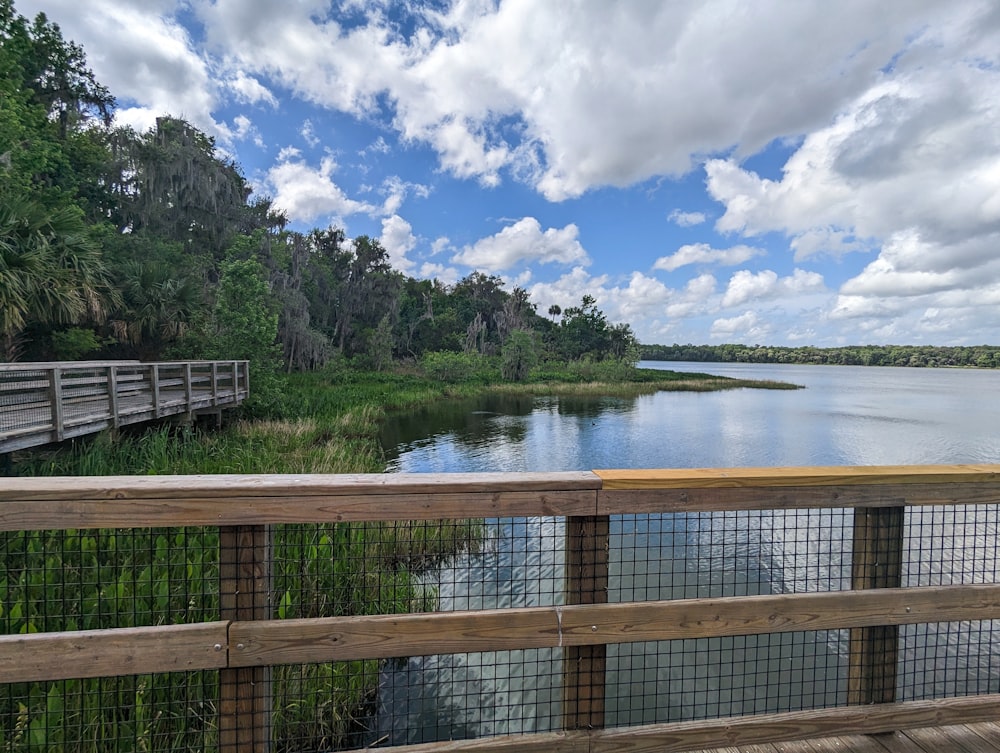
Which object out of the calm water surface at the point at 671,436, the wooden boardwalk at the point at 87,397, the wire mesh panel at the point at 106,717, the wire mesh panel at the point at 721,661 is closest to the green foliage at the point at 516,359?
the calm water surface at the point at 671,436

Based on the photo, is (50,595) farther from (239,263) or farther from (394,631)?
(239,263)

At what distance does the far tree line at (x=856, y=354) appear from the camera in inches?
4481

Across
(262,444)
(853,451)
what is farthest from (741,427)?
(262,444)

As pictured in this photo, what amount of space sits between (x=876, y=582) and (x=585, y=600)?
113 centimetres

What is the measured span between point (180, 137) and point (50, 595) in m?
22.9

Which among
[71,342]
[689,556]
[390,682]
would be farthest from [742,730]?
[71,342]

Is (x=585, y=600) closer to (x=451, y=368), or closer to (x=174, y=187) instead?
(x=174, y=187)

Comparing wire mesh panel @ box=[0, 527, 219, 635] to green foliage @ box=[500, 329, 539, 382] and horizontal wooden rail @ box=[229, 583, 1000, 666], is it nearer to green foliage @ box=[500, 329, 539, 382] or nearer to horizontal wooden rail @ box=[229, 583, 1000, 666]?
horizontal wooden rail @ box=[229, 583, 1000, 666]

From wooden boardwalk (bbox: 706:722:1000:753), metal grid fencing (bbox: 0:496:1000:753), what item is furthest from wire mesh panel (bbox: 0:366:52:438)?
wooden boardwalk (bbox: 706:722:1000:753)

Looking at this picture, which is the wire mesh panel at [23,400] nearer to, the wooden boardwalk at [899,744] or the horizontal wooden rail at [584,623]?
the horizontal wooden rail at [584,623]

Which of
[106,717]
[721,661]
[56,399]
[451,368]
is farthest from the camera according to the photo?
[451,368]

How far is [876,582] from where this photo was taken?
188 cm

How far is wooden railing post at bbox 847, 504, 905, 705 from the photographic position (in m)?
1.86

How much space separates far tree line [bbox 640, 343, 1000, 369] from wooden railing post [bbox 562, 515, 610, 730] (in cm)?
10216
